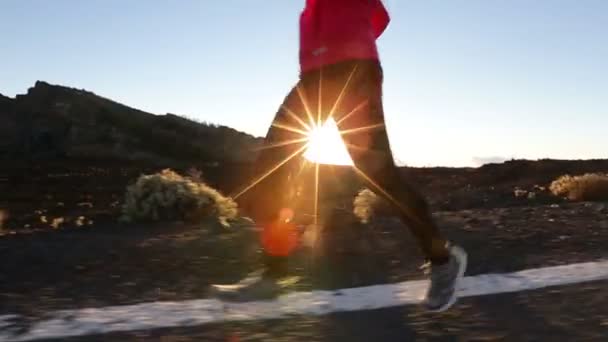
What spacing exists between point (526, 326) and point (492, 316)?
216 mm

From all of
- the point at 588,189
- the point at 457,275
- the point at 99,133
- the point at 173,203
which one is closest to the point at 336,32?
the point at 457,275

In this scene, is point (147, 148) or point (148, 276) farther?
point (147, 148)

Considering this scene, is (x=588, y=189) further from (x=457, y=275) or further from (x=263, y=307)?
(x=263, y=307)

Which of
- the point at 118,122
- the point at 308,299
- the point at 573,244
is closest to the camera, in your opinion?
the point at 308,299

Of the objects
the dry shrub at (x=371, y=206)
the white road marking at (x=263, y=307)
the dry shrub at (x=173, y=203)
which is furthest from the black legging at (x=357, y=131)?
the dry shrub at (x=371, y=206)

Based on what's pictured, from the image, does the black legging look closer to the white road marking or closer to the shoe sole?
the shoe sole

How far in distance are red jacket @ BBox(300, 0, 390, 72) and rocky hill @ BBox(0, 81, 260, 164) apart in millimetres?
32374

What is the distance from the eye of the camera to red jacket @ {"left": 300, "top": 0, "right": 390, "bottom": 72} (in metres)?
4.24

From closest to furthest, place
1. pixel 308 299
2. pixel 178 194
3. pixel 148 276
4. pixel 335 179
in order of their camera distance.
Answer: pixel 308 299 < pixel 148 276 < pixel 178 194 < pixel 335 179

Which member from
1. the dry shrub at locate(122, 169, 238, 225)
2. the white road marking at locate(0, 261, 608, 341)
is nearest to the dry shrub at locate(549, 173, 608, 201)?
the dry shrub at locate(122, 169, 238, 225)

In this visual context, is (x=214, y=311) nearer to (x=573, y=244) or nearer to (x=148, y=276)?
(x=148, y=276)

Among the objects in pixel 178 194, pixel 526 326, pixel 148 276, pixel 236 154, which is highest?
pixel 236 154

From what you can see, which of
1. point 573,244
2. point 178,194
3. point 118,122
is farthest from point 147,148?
point 573,244

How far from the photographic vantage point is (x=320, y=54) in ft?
14.0
